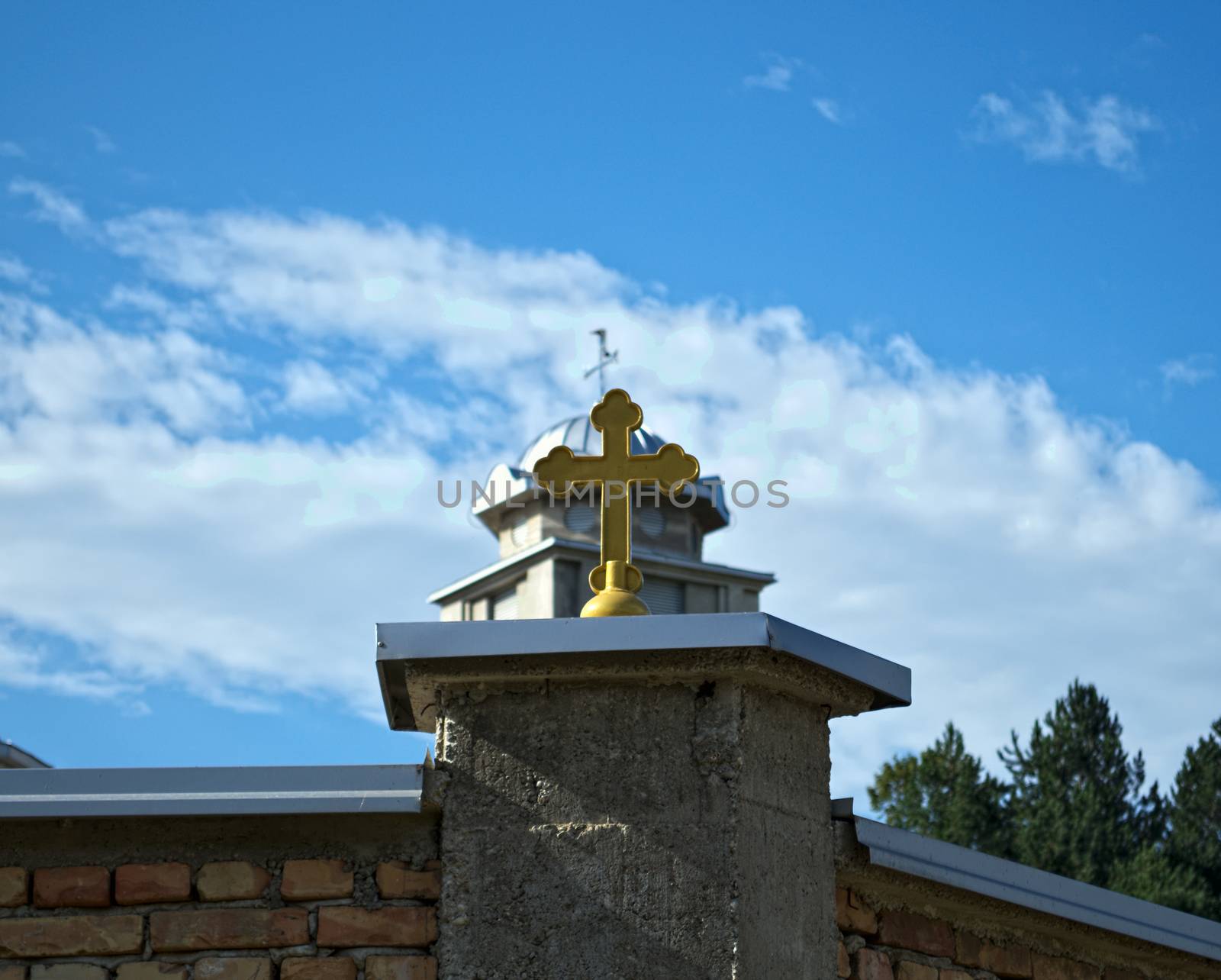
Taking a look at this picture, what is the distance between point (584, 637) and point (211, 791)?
Result: 1011 mm

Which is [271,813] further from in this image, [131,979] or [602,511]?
[602,511]

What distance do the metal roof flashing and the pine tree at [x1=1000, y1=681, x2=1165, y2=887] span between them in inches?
1205

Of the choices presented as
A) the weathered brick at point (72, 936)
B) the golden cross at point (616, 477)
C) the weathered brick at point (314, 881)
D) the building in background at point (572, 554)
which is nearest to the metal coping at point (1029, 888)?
the golden cross at point (616, 477)

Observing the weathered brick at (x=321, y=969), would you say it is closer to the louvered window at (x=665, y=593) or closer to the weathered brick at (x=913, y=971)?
the weathered brick at (x=913, y=971)

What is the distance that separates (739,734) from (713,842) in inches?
11.0

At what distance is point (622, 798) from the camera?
4223 millimetres

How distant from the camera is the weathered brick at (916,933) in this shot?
15.6ft

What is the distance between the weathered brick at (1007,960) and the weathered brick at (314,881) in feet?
6.71

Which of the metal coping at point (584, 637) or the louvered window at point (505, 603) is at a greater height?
the louvered window at point (505, 603)

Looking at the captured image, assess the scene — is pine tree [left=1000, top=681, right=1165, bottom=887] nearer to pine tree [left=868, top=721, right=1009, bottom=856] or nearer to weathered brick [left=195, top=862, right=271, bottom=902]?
pine tree [left=868, top=721, right=1009, bottom=856]

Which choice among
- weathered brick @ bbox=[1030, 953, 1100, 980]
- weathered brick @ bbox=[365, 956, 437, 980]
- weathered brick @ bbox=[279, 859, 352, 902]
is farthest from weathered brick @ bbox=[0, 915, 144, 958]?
weathered brick @ bbox=[1030, 953, 1100, 980]

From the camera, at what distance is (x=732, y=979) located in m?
4.05

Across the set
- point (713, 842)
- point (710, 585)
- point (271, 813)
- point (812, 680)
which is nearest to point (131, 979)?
point (271, 813)

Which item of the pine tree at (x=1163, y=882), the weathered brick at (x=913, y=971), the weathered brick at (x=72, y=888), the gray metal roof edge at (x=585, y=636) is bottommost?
the weathered brick at (x=913, y=971)
